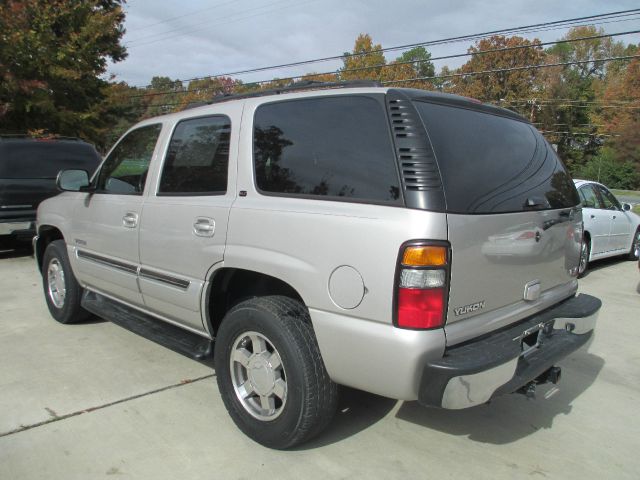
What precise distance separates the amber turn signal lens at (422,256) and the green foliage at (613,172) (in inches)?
2133

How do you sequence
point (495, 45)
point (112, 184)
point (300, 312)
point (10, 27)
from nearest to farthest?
point (300, 312) → point (112, 184) → point (10, 27) → point (495, 45)

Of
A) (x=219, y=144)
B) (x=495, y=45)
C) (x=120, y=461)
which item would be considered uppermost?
(x=495, y=45)

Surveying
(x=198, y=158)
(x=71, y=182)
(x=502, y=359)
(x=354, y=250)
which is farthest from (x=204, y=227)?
(x=71, y=182)

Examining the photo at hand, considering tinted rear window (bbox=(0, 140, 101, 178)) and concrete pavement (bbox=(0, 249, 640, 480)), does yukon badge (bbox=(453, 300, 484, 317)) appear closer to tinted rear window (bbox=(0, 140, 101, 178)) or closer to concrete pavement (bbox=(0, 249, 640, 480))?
concrete pavement (bbox=(0, 249, 640, 480))

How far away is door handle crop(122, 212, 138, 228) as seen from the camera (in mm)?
3906

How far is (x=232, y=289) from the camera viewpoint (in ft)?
11.3

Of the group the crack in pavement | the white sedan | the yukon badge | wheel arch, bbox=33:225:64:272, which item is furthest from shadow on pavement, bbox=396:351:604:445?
the white sedan

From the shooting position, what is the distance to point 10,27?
579 inches

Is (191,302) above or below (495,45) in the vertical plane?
below

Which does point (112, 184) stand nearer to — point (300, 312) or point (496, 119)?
point (300, 312)

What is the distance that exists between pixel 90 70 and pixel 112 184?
1587cm

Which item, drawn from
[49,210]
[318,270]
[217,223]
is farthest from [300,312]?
[49,210]

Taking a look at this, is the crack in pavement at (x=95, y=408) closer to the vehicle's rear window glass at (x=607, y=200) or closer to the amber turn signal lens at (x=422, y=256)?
the amber turn signal lens at (x=422, y=256)

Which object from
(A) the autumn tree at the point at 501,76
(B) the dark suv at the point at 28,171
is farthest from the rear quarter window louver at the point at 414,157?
(A) the autumn tree at the point at 501,76
